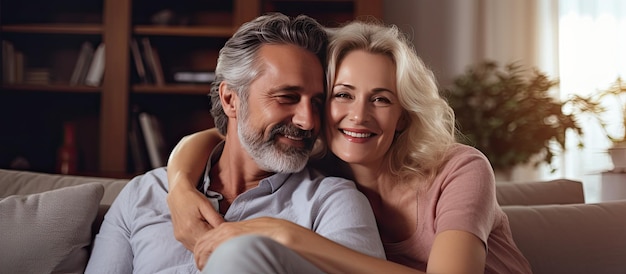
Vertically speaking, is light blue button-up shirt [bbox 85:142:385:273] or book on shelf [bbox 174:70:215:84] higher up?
book on shelf [bbox 174:70:215:84]

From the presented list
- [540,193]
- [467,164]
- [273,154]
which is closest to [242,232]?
[273,154]

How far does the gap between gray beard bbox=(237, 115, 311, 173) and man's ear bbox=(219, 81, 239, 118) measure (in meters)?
0.10

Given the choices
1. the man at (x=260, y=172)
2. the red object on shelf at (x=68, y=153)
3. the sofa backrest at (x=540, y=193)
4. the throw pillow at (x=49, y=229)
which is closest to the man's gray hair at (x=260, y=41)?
the man at (x=260, y=172)

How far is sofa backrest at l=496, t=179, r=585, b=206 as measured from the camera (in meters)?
2.45

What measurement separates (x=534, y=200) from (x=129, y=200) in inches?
46.7

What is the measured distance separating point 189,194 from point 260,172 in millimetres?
238

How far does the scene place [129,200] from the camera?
2150 mm

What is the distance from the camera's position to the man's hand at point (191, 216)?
6.05 ft

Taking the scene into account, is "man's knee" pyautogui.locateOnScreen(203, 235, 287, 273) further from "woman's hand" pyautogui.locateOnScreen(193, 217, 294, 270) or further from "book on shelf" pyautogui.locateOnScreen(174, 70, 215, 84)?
"book on shelf" pyautogui.locateOnScreen(174, 70, 215, 84)

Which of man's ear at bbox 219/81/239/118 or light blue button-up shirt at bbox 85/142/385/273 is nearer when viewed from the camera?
light blue button-up shirt at bbox 85/142/385/273

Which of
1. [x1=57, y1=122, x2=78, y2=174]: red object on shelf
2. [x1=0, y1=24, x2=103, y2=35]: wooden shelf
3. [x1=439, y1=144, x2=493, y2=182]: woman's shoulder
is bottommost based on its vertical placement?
[x1=57, y1=122, x2=78, y2=174]: red object on shelf

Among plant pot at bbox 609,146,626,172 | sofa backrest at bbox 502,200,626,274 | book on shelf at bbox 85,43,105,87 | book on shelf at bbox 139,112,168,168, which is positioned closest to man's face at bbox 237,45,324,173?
sofa backrest at bbox 502,200,626,274

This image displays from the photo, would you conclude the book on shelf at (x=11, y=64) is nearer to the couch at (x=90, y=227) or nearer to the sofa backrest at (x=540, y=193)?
the couch at (x=90, y=227)

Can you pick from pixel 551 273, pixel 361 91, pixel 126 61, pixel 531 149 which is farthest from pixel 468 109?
pixel 361 91
